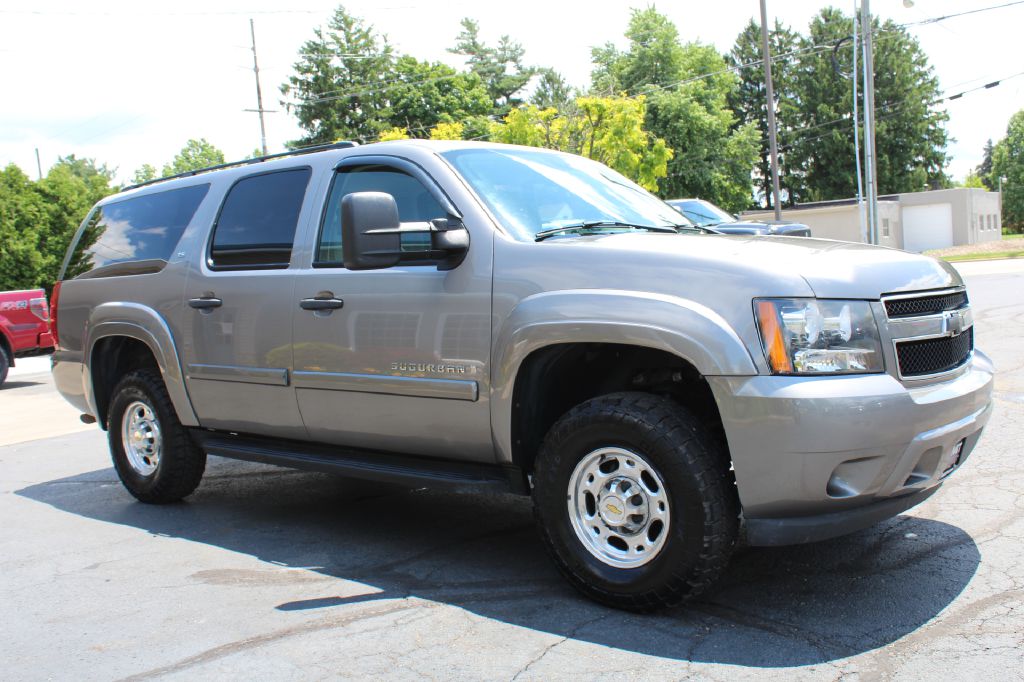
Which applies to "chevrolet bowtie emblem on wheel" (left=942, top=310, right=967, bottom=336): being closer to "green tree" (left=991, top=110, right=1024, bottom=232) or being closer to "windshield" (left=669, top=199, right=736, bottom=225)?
"windshield" (left=669, top=199, right=736, bottom=225)

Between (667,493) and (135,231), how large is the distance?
4.17 m

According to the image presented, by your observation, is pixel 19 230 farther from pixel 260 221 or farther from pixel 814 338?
pixel 814 338

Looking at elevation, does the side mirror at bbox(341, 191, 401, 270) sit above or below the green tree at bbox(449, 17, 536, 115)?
below

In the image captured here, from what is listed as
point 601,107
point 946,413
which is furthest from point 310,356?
point 601,107

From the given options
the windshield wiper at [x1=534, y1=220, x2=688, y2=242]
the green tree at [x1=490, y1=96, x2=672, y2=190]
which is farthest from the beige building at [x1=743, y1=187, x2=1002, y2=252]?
the windshield wiper at [x1=534, y1=220, x2=688, y2=242]

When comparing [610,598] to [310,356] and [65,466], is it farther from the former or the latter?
[65,466]

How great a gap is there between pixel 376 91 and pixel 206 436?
63426mm

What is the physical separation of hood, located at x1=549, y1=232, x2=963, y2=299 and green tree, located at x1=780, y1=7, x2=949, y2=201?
7168cm

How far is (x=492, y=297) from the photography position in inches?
163

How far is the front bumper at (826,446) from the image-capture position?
336 cm

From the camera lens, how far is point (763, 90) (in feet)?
255

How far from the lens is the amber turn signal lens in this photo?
3432 mm

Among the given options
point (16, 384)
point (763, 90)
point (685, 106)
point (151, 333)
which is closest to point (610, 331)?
point (151, 333)

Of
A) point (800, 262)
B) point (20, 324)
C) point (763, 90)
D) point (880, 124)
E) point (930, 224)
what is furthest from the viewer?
point (763, 90)
